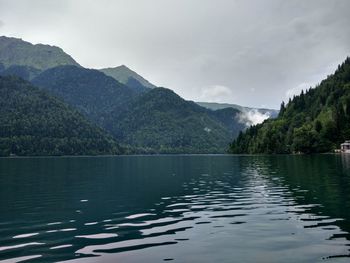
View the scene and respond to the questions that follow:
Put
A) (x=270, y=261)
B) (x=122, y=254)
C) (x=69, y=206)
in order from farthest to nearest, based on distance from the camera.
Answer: (x=69, y=206), (x=122, y=254), (x=270, y=261)

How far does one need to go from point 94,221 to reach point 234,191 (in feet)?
89.2

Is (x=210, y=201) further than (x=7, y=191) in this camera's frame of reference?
No

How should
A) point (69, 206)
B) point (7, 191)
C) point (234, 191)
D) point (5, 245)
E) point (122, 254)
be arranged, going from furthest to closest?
point (7, 191) → point (234, 191) → point (69, 206) → point (5, 245) → point (122, 254)

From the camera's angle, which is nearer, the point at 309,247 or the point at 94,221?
the point at 309,247

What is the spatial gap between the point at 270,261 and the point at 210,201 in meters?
26.1

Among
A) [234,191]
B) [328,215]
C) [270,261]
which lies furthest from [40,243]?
[234,191]

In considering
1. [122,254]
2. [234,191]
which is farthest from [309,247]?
[234,191]

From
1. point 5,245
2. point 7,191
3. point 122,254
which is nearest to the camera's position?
point 122,254

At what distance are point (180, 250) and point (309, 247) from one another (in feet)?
25.6

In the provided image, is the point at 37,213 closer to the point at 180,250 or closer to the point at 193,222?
the point at 193,222

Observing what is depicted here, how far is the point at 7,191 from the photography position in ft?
201

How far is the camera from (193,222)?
33031 mm

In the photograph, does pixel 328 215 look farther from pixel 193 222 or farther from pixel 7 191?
pixel 7 191

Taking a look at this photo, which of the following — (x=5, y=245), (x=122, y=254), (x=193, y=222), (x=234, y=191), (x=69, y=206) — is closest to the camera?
(x=122, y=254)
